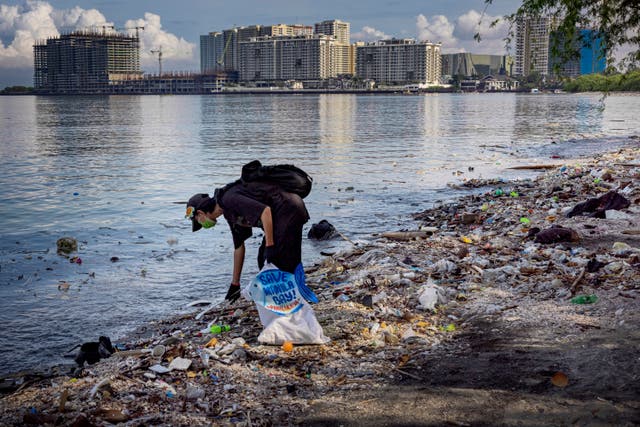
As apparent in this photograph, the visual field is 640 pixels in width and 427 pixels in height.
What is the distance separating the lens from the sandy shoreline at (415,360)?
431 cm

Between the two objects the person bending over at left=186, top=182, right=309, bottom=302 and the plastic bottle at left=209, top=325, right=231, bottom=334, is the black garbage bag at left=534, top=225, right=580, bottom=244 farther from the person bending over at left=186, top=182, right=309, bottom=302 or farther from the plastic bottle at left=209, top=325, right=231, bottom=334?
the plastic bottle at left=209, top=325, right=231, bottom=334

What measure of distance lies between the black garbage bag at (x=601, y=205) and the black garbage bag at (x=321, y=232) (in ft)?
13.3

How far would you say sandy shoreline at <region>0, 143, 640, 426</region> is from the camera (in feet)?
14.1

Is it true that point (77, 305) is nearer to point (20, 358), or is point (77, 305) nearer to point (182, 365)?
point (20, 358)

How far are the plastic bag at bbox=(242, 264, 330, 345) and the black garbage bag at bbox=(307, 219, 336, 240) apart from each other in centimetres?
603

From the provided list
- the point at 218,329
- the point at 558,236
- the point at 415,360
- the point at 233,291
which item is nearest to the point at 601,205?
the point at 558,236

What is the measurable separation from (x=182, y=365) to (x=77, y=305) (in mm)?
3668

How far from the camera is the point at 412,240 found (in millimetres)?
10164

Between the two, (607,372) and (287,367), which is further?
(287,367)

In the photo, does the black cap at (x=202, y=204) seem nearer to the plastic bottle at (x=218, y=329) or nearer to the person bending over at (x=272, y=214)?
the person bending over at (x=272, y=214)

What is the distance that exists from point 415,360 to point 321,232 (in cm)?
657

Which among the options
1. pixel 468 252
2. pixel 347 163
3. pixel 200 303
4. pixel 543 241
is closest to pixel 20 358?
pixel 200 303

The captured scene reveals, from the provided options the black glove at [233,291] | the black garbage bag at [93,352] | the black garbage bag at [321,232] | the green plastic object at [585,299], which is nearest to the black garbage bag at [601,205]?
the black garbage bag at [321,232]

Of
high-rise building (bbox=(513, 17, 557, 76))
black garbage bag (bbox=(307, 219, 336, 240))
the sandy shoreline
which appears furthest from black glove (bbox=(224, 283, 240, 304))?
high-rise building (bbox=(513, 17, 557, 76))
